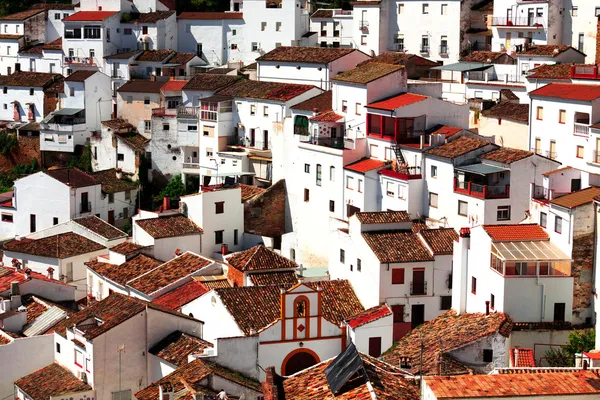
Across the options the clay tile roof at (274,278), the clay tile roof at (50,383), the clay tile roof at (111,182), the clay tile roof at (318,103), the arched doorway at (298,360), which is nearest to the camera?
the arched doorway at (298,360)

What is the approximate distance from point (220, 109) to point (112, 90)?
1218cm

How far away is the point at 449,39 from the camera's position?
66.6 metres

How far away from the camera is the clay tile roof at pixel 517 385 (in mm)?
24422

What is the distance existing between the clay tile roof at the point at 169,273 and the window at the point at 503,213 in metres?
11.0

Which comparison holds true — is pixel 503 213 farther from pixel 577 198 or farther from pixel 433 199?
pixel 577 198

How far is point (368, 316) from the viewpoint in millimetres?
39938

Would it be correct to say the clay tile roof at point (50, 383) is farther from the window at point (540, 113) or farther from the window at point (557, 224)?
the window at point (540, 113)

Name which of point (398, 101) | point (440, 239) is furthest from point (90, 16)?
point (440, 239)

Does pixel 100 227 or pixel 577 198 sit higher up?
pixel 577 198

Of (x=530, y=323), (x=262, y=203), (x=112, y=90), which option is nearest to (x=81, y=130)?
(x=112, y=90)

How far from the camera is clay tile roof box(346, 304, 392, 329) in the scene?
39294 millimetres

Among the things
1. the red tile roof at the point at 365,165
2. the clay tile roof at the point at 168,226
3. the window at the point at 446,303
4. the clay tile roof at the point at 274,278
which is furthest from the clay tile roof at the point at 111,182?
the window at the point at 446,303

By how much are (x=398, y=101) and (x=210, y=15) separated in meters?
25.1

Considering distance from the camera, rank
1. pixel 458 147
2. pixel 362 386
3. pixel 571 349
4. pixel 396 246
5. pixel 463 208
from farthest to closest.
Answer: pixel 458 147, pixel 463 208, pixel 396 246, pixel 571 349, pixel 362 386
